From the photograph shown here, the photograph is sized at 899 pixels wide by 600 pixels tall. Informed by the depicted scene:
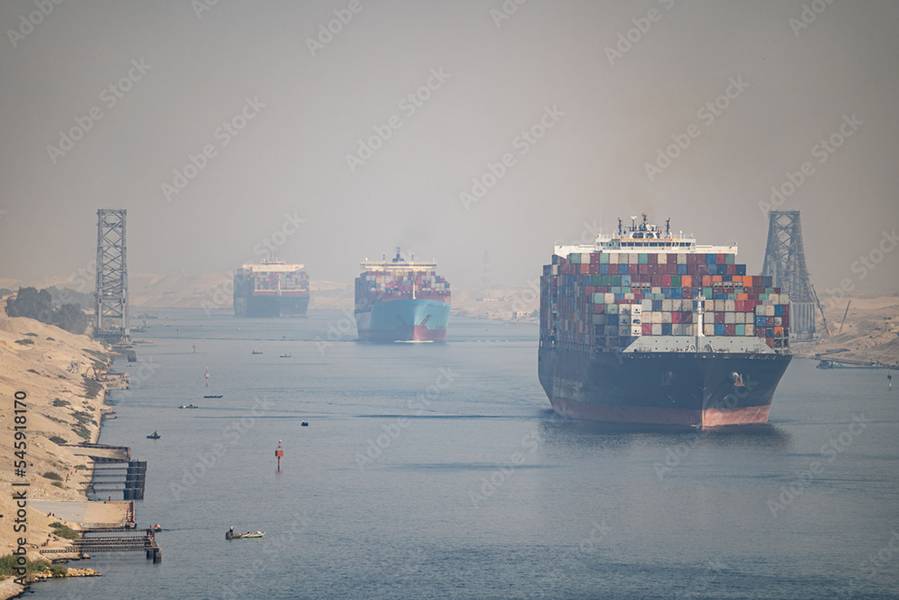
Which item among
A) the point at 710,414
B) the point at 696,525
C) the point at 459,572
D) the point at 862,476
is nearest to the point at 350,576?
the point at 459,572

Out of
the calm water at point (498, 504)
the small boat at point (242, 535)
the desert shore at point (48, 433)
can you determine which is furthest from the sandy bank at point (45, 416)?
the small boat at point (242, 535)

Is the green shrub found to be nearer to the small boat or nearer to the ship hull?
the small boat

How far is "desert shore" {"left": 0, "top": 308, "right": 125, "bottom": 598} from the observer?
6412 cm

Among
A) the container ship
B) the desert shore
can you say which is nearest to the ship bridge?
the container ship

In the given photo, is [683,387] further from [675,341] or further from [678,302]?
[678,302]

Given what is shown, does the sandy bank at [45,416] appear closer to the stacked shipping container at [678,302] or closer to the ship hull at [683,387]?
the ship hull at [683,387]

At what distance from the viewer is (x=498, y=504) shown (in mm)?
77062

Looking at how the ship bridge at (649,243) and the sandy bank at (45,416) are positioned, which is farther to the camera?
the ship bridge at (649,243)

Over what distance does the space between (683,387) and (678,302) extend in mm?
6814

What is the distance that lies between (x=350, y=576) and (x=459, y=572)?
182 inches

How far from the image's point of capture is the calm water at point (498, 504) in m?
61.0

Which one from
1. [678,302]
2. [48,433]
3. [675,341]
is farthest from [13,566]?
[678,302]

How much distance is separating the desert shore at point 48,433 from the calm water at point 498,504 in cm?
304

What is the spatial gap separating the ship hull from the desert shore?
1404 inches
